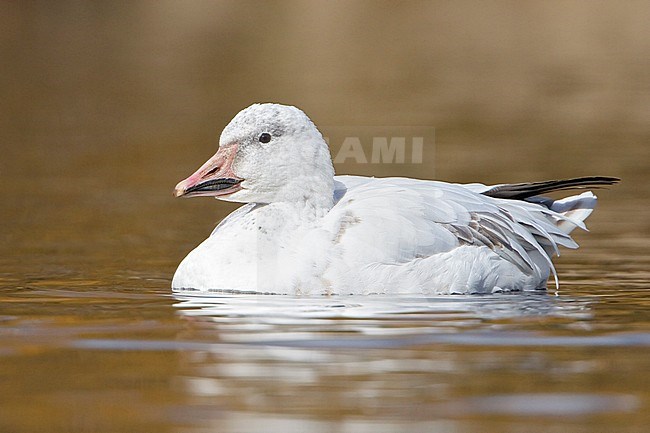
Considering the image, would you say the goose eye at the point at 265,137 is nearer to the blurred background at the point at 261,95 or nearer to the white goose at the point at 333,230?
the white goose at the point at 333,230

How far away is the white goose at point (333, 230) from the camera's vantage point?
349 inches

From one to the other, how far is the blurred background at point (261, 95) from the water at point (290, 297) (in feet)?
0.26

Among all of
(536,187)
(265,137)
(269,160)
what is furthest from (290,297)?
(536,187)

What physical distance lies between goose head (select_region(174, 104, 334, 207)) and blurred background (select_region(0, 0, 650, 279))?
1284 mm

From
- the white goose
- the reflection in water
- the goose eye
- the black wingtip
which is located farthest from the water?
the goose eye

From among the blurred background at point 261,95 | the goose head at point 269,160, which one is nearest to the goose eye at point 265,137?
the goose head at point 269,160

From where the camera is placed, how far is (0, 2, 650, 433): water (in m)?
6.05

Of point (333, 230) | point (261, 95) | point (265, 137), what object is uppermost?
point (261, 95)

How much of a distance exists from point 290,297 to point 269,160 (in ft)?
3.27

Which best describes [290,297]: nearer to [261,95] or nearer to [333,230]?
[333,230]

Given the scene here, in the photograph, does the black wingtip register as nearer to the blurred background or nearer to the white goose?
the white goose

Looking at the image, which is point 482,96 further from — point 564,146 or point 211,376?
point 211,376

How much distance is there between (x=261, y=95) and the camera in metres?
25.5

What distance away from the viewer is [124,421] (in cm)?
575
